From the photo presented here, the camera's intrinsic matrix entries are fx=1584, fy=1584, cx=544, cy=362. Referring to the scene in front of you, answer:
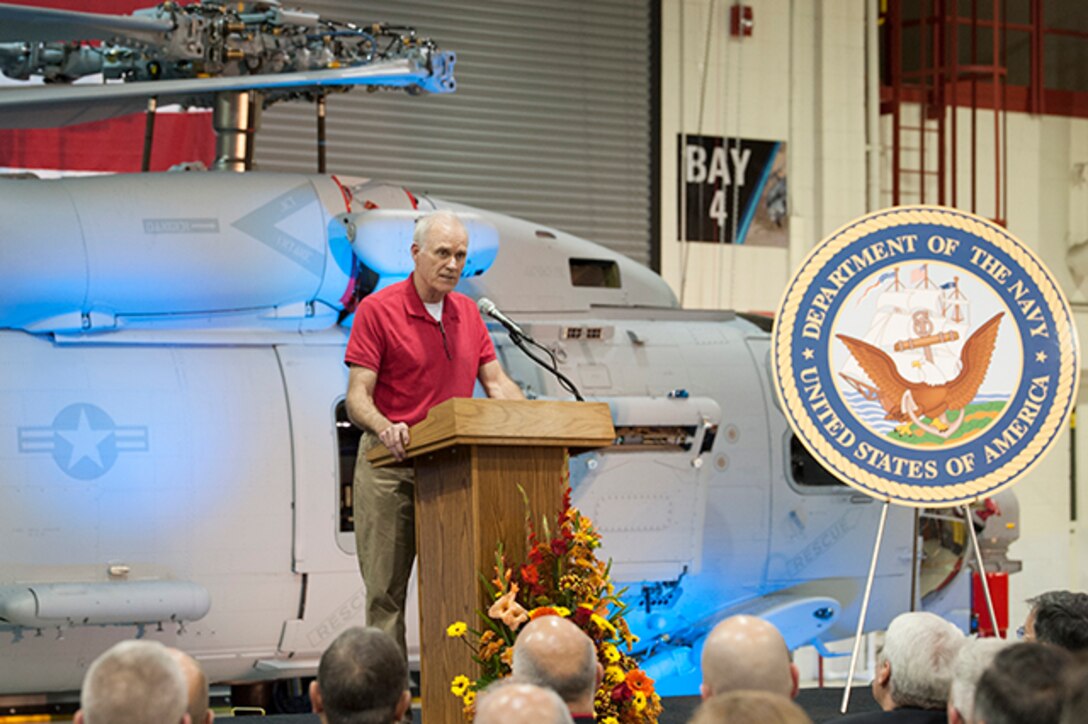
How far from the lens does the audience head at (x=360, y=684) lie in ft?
10.9

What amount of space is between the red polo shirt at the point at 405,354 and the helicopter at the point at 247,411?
2.43 metres

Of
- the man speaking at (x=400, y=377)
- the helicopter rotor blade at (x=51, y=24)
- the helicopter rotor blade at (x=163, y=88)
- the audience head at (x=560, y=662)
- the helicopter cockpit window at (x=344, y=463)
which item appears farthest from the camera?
the helicopter cockpit window at (x=344, y=463)

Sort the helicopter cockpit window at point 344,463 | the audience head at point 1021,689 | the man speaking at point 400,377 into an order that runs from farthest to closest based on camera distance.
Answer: the helicopter cockpit window at point 344,463, the man speaking at point 400,377, the audience head at point 1021,689

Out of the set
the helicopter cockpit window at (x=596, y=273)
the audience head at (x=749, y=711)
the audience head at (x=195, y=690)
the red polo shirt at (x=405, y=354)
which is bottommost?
the audience head at (x=195, y=690)

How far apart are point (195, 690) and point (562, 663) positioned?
0.86 m

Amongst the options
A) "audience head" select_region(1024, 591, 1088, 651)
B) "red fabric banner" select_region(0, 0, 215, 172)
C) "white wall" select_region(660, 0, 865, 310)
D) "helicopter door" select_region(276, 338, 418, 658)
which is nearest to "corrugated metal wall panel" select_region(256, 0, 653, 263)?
"white wall" select_region(660, 0, 865, 310)

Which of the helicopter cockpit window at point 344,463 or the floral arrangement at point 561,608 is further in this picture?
the helicopter cockpit window at point 344,463

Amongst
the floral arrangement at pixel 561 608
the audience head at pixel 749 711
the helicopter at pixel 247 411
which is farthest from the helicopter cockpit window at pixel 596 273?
the audience head at pixel 749 711

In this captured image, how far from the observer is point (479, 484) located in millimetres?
4590

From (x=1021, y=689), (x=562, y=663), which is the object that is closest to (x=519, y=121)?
(x=562, y=663)

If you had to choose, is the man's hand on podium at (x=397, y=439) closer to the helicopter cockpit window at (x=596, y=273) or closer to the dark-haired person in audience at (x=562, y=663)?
the dark-haired person in audience at (x=562, y=663)

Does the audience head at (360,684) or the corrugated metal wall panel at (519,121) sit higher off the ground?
the corrugated metal wall panel at (519,121)

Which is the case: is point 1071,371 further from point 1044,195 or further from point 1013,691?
point 1044,195

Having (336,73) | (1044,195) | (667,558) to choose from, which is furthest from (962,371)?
(1044,195)
